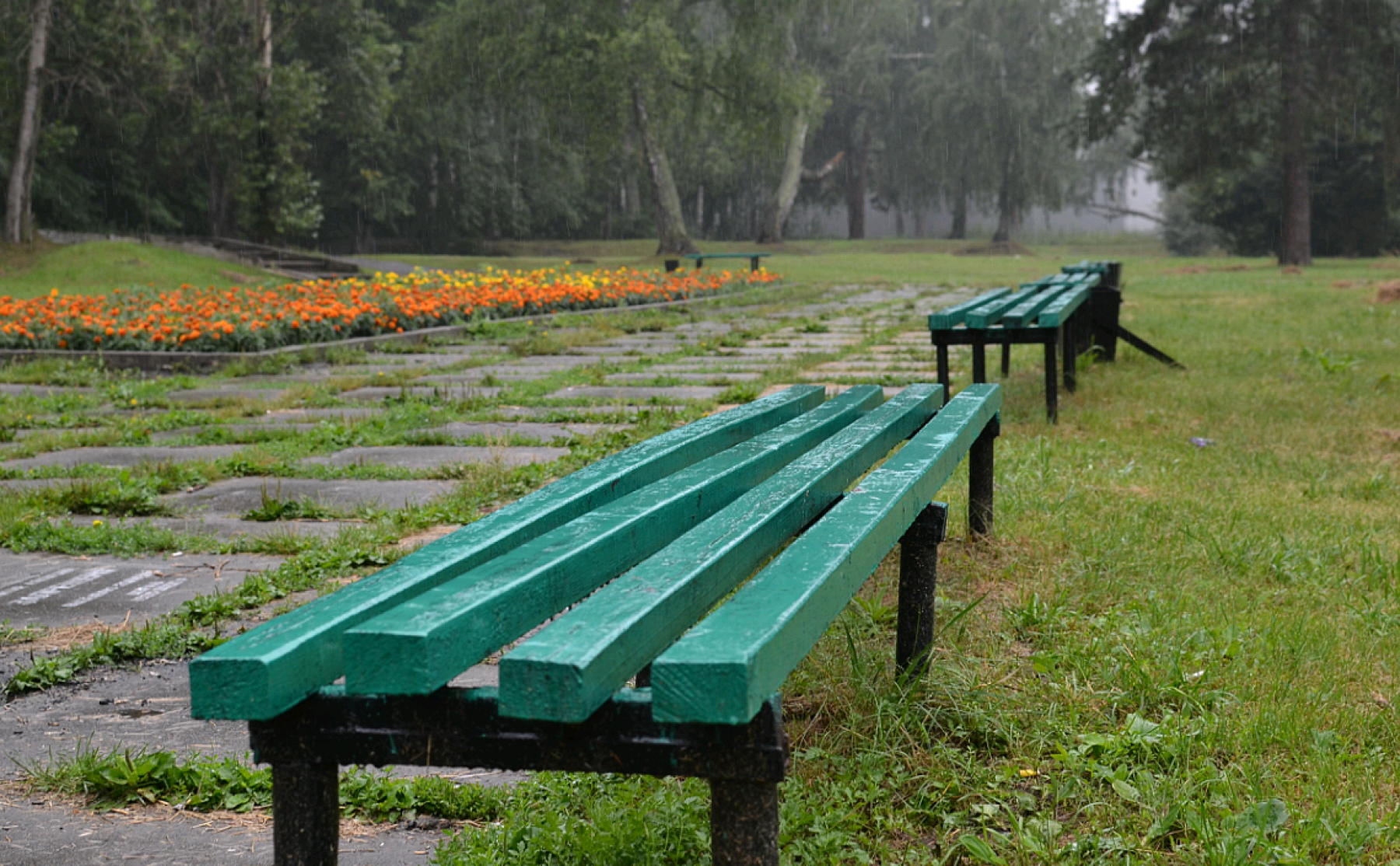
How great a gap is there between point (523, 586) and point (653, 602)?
17cm

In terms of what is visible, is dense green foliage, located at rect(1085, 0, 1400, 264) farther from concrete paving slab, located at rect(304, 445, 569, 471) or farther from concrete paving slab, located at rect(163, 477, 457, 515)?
concrete paving slab, located at rect(163, 477, 457, 515)

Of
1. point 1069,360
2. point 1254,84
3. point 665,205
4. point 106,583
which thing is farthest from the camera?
point 665,205

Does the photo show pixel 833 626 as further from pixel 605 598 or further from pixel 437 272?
pixel 437 272

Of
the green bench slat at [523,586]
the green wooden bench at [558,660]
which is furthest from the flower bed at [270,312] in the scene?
the green wooden bench at [558,660]

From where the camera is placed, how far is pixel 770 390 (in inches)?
298

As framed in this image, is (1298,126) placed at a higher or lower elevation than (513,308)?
higher

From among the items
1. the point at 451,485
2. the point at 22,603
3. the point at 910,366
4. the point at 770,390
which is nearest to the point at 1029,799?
the point at 22,603

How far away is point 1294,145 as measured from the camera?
28.1 m

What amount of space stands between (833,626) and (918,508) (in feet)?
2.27

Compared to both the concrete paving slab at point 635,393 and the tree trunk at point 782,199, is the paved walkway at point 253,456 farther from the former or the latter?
the tree trunk at point 782,199

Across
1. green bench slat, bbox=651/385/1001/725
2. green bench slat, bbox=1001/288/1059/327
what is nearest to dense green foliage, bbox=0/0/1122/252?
green bench slat, bbox=1001/288/1059/327

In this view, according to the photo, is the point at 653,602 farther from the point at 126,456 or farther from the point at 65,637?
the point at 126,456

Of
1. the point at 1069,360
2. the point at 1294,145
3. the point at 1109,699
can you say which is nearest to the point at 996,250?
the point at 1294,145

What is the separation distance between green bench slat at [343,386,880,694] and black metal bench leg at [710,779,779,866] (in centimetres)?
31
